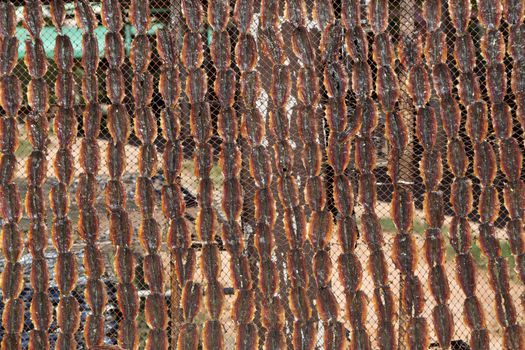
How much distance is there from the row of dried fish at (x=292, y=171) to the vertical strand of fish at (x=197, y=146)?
0.18 metres

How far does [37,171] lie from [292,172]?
670mm

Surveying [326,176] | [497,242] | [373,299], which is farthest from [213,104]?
[497,242]

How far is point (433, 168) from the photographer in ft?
5.86

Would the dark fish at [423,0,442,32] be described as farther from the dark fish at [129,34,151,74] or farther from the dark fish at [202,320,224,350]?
the dark fish at [202,320,224,350]

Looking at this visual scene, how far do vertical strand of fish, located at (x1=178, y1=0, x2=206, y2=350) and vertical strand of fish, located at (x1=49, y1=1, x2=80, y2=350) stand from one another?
29 centimetres

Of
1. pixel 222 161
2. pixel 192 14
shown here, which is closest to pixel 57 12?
pixel 192 14

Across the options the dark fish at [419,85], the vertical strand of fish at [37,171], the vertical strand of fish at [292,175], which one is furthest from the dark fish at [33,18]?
the dark fish at [419,85]

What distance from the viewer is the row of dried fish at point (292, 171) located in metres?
1.75

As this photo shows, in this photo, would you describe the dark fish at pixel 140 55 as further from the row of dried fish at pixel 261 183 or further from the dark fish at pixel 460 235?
the dark fish at pixel 460 235

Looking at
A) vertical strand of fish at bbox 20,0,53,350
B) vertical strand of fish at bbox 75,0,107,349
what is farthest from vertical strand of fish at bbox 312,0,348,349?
vertical strand of fish at bbox 20,0,53,350

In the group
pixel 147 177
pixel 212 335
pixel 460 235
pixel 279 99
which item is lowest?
pixel 212 335

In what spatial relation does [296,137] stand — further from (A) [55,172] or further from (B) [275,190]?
(A) [55,172]

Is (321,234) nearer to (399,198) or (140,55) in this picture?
(399,198)

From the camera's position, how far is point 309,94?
1802 mm
